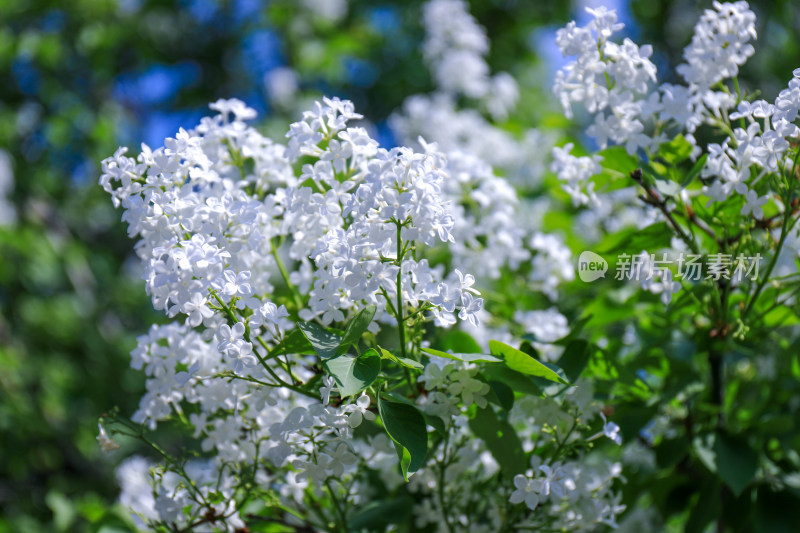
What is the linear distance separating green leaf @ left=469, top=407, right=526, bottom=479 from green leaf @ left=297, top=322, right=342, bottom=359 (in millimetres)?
244

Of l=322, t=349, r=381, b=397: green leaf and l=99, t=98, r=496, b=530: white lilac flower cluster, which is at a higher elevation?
l=99, t=98, r=496, b=530: white lilac flower cluster

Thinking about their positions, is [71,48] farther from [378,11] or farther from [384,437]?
[384,437]

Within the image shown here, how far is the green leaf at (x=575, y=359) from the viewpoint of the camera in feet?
3.26

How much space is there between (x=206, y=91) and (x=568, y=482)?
16.9ft

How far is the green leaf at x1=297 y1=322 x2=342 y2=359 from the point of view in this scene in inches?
30.9

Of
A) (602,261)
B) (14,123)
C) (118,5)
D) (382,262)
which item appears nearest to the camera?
(382,262)

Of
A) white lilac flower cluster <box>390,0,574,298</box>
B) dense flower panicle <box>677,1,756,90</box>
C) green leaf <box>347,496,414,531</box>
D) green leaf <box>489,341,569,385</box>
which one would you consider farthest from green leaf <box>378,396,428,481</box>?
dense flower panicle <box>677,1,756,90</box>

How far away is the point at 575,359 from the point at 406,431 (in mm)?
318

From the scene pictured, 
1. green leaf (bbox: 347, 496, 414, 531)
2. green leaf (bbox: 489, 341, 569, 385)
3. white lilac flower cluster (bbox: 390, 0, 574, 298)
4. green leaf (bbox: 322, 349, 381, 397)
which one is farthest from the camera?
white lilac flower cluster (bbox: 390, 0, 574, 298)

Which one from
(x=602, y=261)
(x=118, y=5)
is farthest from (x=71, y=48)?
(x=602, y=261)

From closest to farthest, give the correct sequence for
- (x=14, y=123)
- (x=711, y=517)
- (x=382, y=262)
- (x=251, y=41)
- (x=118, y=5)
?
(x=382, y=262), (x=711, y=517), (x=14, y=123), (x=118, y=5), (x=251, y=41)

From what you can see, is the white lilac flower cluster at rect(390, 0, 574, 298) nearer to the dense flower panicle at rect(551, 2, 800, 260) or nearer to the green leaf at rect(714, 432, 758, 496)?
the dense flower panicle at rect(551, 2, 800, 260)

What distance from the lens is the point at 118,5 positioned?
16.6 ft

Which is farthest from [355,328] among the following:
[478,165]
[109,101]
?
[109,101]
